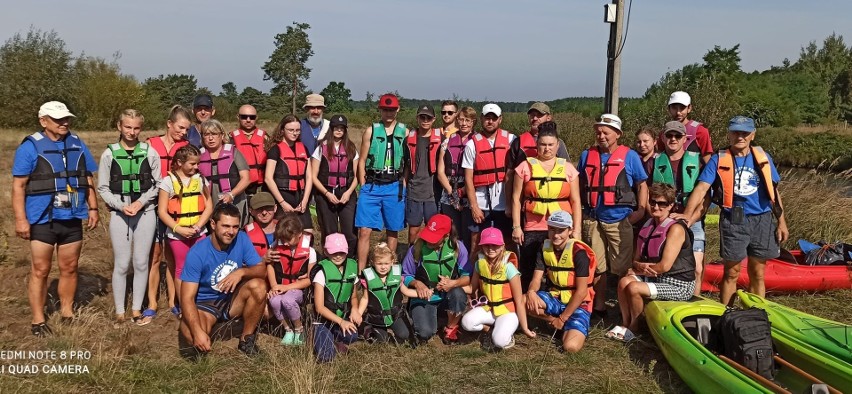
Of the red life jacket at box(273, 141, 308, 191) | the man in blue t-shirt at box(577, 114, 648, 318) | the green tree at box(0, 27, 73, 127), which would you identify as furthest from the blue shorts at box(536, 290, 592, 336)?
the green tree at box(0, 27, 73, 127)

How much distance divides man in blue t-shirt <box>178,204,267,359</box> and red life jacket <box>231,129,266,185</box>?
140 centimetres

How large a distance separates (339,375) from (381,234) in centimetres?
521

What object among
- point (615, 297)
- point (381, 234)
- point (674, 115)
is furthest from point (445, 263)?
point (381, 234)

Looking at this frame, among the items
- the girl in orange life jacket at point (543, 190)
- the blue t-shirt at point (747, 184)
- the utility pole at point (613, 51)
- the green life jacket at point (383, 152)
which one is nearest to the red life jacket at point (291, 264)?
the green life jacket at point (383, 152)

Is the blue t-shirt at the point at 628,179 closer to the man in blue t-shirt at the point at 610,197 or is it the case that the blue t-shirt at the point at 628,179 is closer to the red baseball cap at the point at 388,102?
the man in blue t-shirt at the point at 610,197

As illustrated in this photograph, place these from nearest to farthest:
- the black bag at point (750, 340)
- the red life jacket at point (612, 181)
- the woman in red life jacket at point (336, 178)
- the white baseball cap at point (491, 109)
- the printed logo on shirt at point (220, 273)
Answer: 1. the black bag at point (750, 340)
2. the printed logo on shirt at point (220, 273)
3. the red life jacket at point (612, 181)
4. the white baseball cap at point (491, 109)
5. the woman in red life jacket at point (336, 178)

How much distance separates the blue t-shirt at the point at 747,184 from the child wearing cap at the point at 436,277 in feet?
7.66

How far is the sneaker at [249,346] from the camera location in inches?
176

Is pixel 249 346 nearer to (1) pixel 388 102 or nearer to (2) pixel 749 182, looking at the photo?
(1) pixel 388 102

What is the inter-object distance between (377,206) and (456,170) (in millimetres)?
939

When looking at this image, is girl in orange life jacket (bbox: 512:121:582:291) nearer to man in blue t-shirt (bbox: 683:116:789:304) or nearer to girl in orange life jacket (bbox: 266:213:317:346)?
man in blue t-shirt (bbox: 683:116:789:304)

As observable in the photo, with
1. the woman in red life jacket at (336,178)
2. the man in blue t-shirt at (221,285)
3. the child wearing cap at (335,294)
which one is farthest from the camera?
the woman in red life jacket at (336,178)

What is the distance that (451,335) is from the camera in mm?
4914

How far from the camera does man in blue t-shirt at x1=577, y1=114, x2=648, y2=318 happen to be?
204 inches
